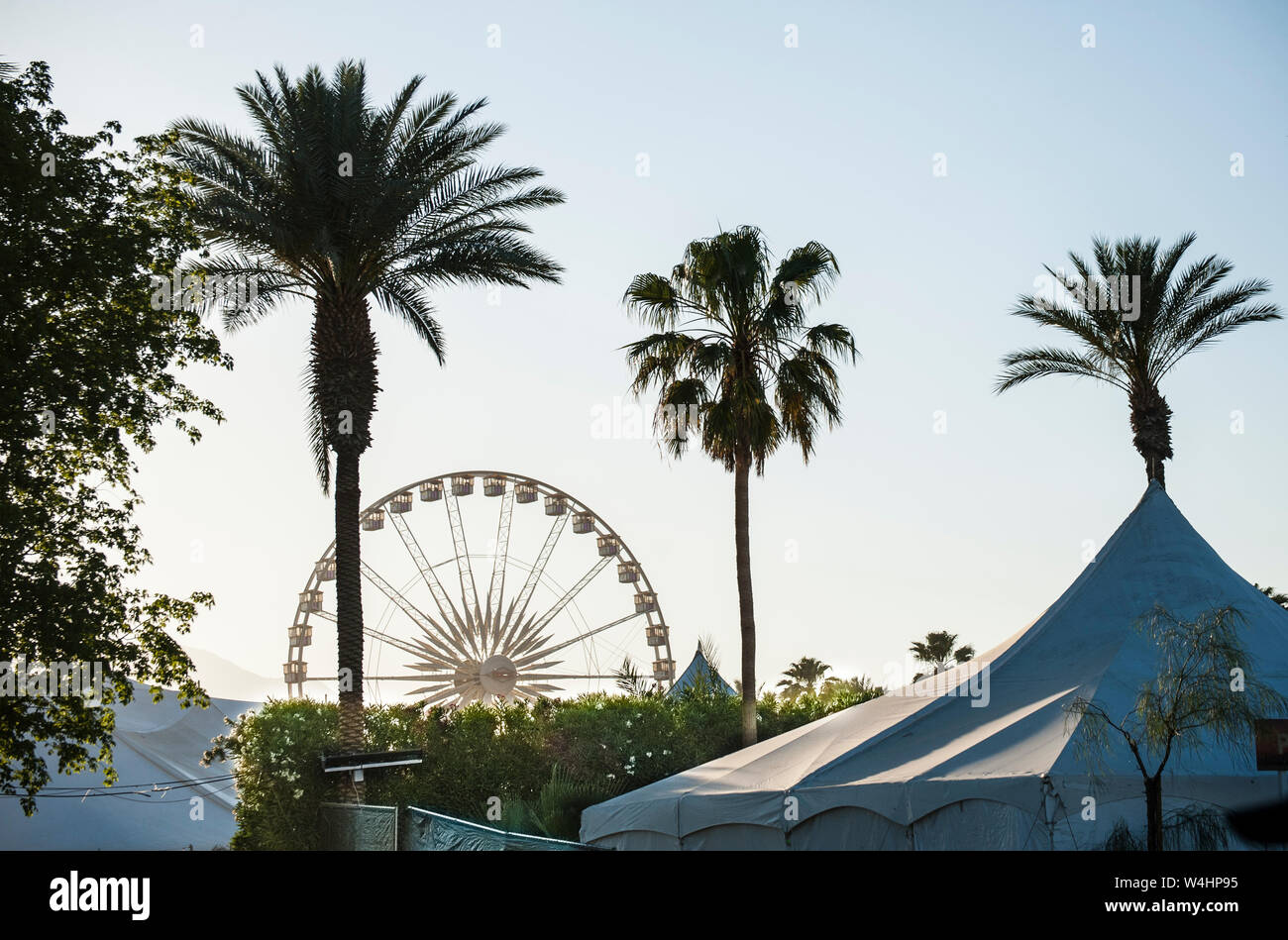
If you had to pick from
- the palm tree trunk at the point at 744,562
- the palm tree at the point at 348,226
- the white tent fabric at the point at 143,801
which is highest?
the palm tree at the point at 348,226

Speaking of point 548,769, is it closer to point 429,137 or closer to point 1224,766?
point 429,137

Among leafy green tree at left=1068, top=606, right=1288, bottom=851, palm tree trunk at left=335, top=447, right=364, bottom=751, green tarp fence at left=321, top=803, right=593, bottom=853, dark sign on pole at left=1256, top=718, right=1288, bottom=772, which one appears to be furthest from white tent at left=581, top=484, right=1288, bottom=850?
palm tree trunk at left=335, top=447, right=364, bottom=751

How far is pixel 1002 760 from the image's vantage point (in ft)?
47.7

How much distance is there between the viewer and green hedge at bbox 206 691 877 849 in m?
24.4

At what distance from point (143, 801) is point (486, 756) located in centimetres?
6857

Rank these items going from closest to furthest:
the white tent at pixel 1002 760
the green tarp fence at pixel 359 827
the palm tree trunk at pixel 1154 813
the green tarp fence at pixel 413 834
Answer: the palm tree trunk at pixel 1154 813
the green tarp fence at pixel 413 834
the white tent at pixel 1002 760
the green tarp fence at pixel 359 827

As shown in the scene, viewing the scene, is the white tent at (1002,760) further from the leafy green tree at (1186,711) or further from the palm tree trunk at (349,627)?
the palm tree trunk at (349,627)

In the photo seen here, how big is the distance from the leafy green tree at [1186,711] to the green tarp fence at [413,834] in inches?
222

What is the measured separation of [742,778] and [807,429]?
10.4 metres

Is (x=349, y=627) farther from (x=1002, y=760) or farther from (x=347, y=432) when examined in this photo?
(x=1002, y=760)

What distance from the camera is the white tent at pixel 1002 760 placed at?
13609mm

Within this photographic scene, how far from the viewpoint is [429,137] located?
24031 millimetres

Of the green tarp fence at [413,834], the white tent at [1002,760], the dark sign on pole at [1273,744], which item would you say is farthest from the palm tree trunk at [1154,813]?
the green tarp fence at [413,834]
